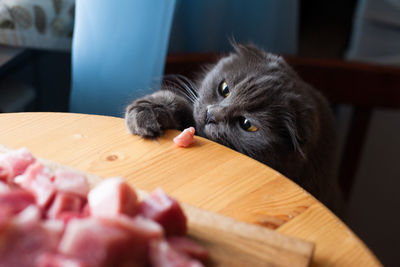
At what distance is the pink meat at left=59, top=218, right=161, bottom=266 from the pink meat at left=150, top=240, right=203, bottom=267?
2 cm

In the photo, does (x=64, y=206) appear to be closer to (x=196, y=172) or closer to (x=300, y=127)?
(x=196, y=172)

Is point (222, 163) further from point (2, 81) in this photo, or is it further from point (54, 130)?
point (2, 81)

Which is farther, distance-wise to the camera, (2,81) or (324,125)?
(2,81)

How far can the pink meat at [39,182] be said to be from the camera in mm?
742

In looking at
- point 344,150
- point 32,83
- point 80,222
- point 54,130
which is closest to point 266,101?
point 54,130

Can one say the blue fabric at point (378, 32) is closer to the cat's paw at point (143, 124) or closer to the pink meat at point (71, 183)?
the cat's paw at point (143, 124)

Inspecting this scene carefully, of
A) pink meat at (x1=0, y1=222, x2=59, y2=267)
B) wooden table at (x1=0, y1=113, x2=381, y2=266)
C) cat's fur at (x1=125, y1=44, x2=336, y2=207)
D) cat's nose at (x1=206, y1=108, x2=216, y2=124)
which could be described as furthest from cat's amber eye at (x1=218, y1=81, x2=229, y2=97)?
pink meat at (x1=0, y1=222, x2=59, y2=267)

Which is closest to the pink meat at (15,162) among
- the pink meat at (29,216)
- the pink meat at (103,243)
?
the pink meat at (29,216)

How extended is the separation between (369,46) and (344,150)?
774mm

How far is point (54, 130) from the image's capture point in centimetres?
107

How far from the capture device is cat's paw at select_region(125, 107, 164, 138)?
3.53 feet

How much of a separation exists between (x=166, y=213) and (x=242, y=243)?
16 centimetres

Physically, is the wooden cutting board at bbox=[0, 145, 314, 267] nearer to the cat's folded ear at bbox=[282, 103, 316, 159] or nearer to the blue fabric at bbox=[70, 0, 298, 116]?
the cat's folded ear at bbox=[282, 103, 316, 159]

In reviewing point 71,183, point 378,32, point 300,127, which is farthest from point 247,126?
point 378,32
